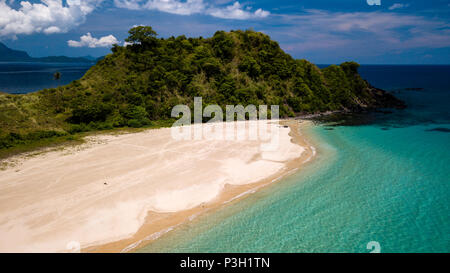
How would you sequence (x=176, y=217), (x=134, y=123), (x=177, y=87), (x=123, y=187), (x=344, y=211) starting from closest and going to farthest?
1. (x=176, y=217)
2. (x=344, y=211)
3. (x=123, y=187)
4. (x=134, y=123)
5. (x=177, y=87)

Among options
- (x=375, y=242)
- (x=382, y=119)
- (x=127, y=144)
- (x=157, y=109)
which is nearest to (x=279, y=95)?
(x=382, y=119)

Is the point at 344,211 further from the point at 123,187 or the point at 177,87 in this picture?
the point at 177,87

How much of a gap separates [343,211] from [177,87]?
1196 inches

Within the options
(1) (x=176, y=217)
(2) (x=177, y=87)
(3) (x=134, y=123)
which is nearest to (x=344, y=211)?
(1) (x=176, y=217)

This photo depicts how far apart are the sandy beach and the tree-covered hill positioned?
766 cm

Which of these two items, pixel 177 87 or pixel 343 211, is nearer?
pixel 343 211

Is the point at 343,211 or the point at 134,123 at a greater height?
the point at 134,123

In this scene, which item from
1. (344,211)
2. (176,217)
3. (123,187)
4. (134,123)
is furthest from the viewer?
(134,123)

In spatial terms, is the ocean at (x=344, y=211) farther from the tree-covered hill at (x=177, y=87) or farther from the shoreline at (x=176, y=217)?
the tree-covered hill at (x=177, y=87)

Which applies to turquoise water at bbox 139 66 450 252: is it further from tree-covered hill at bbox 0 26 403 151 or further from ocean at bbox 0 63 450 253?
tree-covered hill at bbox 0 26 403 151

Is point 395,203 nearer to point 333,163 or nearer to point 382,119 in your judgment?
point 333,163

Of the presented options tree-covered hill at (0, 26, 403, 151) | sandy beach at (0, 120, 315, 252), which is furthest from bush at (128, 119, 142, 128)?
sandy beach at (0, 120, 315, 252)

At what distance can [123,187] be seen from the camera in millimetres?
15664
